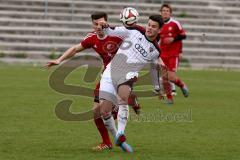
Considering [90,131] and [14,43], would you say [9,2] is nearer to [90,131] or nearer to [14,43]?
[14,43]

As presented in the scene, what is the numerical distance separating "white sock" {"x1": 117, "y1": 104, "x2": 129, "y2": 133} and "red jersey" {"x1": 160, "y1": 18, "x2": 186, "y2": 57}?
827 centimetres

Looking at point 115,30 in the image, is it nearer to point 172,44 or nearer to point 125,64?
point 125,64

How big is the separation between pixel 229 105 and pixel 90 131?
18.1 feet

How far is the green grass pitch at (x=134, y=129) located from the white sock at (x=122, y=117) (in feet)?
1.08

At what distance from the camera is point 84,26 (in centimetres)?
3094

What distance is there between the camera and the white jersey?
34.2ft

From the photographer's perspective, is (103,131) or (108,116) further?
(103,131)

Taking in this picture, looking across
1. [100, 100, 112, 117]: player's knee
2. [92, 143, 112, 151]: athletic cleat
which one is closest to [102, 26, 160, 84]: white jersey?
[100, 100, 112, 117]: player's knee

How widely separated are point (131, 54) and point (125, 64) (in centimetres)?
17

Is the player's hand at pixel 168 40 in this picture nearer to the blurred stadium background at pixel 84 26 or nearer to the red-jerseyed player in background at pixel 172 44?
the red-jerseyed player in background at pixel 172 44

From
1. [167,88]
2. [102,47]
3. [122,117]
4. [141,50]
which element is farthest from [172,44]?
[122,117]

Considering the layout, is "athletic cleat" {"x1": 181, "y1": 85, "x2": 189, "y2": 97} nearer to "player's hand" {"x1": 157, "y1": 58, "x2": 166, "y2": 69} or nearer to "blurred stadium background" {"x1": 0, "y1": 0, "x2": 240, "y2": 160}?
"blurred stadium background" {"x1": 0, "y1": 0, "x2": 240, "y2": 160}

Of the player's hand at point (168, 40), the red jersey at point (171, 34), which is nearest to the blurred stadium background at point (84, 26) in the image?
the red jersey at point (171, 34)

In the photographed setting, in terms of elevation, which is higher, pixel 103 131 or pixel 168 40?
pixel 103 131
